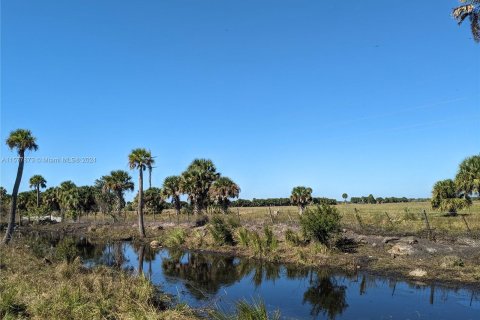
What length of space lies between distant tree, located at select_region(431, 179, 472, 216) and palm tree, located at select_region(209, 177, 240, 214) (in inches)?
1018

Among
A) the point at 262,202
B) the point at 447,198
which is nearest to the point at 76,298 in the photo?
the point at 447,198

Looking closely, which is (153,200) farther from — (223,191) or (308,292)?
(308,292)

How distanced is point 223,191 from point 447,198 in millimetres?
28471

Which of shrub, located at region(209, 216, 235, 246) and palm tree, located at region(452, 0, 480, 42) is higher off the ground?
palm tree, located at region(452, 0, 480, 42)

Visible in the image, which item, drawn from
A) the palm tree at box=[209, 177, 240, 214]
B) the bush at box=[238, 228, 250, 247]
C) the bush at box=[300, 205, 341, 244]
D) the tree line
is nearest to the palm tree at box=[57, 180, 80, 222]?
the palm tree at box=[209, 177, 240, 214]

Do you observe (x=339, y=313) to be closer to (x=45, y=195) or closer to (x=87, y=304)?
(x=87, y=304)

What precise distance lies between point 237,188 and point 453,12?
4222 cm

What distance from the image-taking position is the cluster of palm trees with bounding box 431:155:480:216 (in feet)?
142

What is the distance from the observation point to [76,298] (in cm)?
1290

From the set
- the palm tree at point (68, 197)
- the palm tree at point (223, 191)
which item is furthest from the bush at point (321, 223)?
the palm tree at point (68, 197)

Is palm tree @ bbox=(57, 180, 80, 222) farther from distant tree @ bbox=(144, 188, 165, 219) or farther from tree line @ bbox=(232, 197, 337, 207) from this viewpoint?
tree line @ bbox=(232, 197, 337, 207)

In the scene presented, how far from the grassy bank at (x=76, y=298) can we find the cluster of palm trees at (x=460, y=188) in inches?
1418

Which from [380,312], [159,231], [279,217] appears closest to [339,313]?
[380,312]

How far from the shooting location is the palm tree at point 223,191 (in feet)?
200
